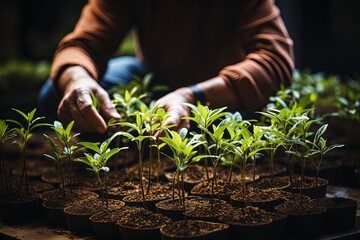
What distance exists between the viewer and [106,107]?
2307mm

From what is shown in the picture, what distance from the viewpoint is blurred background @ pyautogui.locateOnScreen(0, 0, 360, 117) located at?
5.20 m

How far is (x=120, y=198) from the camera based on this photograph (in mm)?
2146

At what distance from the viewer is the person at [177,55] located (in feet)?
7.79

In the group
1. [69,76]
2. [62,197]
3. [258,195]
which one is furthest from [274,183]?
[69,76]

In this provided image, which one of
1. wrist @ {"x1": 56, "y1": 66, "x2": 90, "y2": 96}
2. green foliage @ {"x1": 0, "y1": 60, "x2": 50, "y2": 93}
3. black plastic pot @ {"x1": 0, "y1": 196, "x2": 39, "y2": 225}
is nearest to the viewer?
black plastic pot @ {"x1": 0, "y1": 196, "x2": 39, "y2": 225}

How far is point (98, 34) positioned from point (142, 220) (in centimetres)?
148

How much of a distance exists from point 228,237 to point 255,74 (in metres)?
1.03

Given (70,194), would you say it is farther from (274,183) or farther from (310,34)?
(310,34)

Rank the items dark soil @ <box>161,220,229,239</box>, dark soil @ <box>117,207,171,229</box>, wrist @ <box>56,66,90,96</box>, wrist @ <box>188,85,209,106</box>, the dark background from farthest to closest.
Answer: the dark background, wrist @ <box>56,66,90,96</box>, wrist @ <box>188,85,209,106</box>, dark soil @ <box>117,207,171,229</box>, dark soil @ <box>161,220,229,239</box>

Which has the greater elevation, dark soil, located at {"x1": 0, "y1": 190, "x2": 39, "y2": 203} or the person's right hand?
the person's right hand

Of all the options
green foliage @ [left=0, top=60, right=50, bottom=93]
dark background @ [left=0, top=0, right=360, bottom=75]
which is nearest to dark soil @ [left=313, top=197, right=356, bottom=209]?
green foliage @ [left=0, top=60, right=50, bottom=93]

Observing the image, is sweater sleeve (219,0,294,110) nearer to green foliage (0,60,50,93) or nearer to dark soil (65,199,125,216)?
dark soil (65,199,125,216)

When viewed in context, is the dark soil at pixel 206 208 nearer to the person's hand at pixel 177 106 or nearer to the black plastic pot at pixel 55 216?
the person's hand at pixel 177 106

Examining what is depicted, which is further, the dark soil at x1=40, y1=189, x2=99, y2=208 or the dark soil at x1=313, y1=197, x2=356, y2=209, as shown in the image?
the dark soil at x1=40, y1=189, x2=99, y2=208
